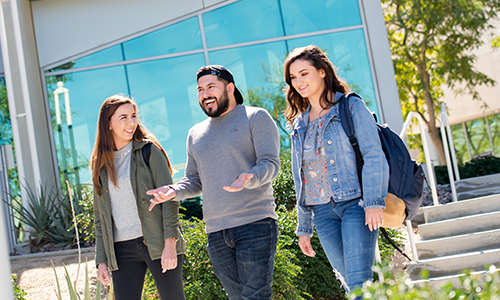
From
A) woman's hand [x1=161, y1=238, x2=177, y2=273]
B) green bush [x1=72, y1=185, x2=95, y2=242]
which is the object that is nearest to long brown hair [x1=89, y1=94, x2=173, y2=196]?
woman's hand [x1=161, y1=238, x2=177, y2=273]

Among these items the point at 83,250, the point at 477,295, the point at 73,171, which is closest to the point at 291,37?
the point at 73,171

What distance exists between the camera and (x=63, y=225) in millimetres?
6938

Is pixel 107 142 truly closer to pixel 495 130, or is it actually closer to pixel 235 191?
pixel 235 191

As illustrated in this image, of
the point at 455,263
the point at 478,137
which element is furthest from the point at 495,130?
the point at 455,263

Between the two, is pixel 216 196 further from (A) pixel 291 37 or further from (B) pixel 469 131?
(B) pixel 469 131

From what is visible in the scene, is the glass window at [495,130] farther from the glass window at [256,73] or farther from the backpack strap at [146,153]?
the backpack strap at [146,153]

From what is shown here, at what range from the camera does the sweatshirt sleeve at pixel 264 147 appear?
8.46 ft

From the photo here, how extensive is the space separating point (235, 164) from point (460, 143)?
23.8m

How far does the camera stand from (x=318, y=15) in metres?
9.31

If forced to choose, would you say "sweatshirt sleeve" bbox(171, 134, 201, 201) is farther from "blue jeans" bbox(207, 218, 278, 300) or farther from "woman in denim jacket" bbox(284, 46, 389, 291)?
"woman in denim jacket" bbox(284, 46, 389, 291)

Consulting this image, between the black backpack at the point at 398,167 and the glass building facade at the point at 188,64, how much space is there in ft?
20.3

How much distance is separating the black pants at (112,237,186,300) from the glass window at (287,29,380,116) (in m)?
7.08

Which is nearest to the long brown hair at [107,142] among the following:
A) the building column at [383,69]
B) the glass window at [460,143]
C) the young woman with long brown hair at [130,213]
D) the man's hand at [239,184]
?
the young woman with long brown hair at [130,213]

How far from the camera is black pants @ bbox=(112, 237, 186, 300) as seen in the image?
2801 millimetres
